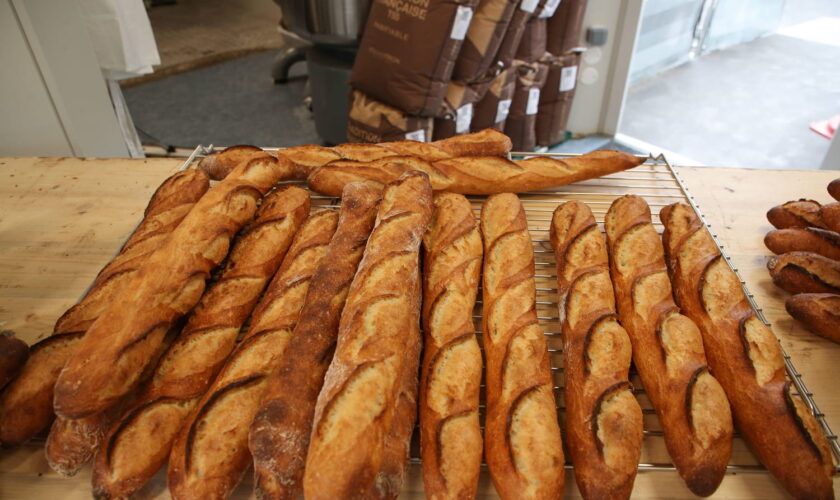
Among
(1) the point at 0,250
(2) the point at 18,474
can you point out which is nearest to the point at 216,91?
(1) the point at 0,250

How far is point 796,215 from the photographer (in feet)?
5.00

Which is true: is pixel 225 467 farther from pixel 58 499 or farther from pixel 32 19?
pixel 32 19

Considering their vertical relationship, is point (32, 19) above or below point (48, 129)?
above

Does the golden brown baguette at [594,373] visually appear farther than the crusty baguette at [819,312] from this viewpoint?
No

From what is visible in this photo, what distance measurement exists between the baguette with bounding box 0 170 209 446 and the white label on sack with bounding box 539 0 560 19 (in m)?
2.25

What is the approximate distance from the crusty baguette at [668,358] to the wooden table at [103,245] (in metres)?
0.08

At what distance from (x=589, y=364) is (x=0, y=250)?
1697 mm

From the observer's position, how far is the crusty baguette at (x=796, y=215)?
1.49m

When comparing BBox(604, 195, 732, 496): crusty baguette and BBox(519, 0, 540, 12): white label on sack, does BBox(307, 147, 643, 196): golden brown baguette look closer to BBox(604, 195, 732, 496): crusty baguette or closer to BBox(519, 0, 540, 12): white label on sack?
BBox(604, 195, 732, 496): crusty baguette

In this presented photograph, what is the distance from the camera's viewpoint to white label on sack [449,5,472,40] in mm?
2389

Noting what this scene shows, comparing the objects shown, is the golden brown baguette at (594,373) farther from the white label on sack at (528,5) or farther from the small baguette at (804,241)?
the white label on sack at (528,5)

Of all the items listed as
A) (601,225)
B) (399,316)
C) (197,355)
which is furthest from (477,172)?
(197,355)

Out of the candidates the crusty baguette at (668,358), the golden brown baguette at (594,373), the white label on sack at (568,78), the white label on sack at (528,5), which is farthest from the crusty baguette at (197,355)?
the white label on sack at (568,78)

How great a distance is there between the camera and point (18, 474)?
3.28 feet
